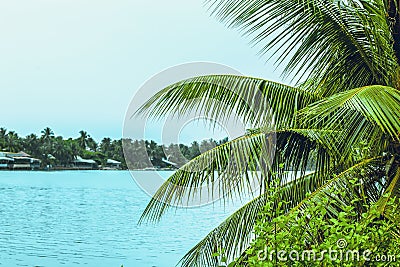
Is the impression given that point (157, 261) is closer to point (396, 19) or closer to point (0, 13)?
point (396, 19)

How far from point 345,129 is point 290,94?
1079 millimetres

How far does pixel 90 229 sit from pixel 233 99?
16846 millimetres

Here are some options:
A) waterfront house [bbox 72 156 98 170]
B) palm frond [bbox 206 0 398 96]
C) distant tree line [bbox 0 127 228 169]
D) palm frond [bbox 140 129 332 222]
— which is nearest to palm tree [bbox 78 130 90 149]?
distant tree line [bbox 0 127 228 169]

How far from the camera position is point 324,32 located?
441 centimetres

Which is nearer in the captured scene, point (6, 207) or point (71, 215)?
point (71, 215)

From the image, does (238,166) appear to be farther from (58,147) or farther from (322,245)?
(58,147)

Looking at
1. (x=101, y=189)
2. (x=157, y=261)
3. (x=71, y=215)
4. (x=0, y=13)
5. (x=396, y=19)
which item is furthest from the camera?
(x=101, y=189)

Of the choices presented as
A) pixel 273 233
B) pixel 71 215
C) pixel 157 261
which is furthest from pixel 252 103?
pixel 71 215

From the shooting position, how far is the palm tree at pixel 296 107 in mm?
4148

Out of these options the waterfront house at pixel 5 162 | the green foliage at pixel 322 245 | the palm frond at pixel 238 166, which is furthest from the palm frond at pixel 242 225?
the waterfront house at pixel 5 162

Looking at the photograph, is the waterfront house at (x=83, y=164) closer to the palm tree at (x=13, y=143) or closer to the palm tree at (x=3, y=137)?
the palm tree at (x=13, y=143)

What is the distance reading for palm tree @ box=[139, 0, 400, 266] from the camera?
4.15m

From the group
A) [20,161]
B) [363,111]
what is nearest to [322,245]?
[363,111]

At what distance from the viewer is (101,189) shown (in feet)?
123
